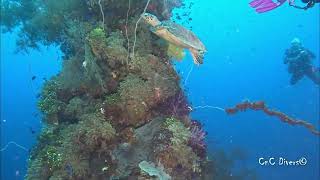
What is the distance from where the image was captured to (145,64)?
21.2 feet

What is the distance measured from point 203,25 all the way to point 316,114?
7252cm

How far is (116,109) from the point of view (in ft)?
20.3

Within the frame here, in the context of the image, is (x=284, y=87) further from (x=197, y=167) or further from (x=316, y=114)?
(x=197, y=167)

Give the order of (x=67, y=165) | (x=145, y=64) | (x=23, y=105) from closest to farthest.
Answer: (x=67, y=165) → (x=145, y=64) → (x=23, y=105)

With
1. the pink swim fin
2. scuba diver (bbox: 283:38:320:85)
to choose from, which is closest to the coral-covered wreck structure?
the pink swim fin

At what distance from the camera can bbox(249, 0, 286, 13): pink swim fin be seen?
238 inches

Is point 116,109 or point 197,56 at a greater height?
point 197,56

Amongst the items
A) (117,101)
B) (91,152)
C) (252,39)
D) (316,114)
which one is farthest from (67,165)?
(252,39)

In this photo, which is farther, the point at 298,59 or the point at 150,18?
the point at 298,59

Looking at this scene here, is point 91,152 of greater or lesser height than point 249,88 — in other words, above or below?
above

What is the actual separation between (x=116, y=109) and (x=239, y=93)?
131 ft

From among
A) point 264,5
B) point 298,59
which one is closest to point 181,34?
point 264,5

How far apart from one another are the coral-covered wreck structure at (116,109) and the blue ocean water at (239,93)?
0.76 m

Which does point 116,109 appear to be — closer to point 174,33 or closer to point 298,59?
point 174,33
